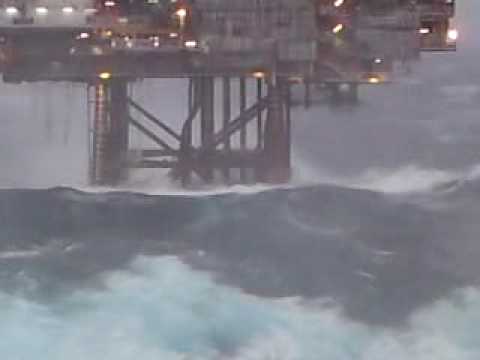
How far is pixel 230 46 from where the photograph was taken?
4453 millimetres

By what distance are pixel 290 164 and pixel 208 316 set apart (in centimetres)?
Answer: 78

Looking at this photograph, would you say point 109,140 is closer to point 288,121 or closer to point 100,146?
point 100,146

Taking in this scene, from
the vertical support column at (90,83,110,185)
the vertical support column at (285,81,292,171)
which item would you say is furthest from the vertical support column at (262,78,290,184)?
the vertical support column at (90,83,110,185)

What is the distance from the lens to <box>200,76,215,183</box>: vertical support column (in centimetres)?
456

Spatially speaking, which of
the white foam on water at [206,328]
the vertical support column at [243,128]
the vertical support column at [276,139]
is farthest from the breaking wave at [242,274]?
the vertical support column at [243,128]

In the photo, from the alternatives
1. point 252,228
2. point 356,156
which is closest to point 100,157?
point 252,228

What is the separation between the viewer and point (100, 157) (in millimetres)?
4641

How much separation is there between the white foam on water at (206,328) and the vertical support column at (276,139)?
56 centimetres

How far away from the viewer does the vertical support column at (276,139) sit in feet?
14.9

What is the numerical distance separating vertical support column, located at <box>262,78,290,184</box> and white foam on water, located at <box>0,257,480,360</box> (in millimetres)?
558

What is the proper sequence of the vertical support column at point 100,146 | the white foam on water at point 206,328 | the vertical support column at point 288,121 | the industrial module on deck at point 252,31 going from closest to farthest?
1. the white foam on water at point 206,328
2. the industrial module on deck at point 252,31
3. the vertical support column at point 288,121
4. the vertical support column at point 100,146

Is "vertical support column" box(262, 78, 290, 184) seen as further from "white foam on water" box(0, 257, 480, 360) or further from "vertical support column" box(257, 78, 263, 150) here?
"white foam on water" box(0, 257, 480, 360)

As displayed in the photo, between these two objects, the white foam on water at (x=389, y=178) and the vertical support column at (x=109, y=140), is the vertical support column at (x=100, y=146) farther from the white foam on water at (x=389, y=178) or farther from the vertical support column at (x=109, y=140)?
the white foam on water at (x=389, y=178)

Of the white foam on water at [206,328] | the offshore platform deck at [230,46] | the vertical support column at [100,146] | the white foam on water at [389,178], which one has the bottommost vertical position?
the white foam on water at [206,328]
